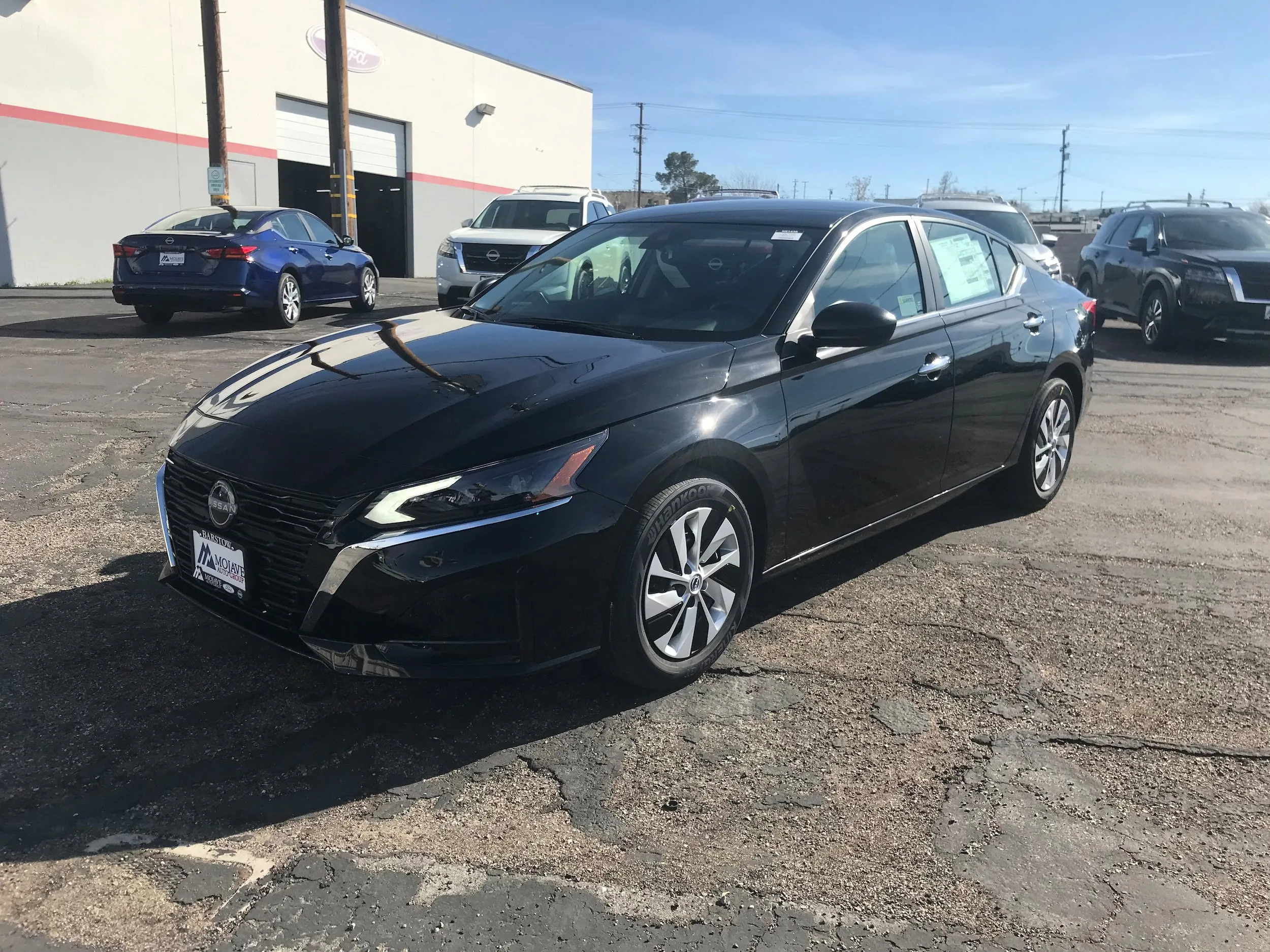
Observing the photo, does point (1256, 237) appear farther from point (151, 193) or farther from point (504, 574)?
point (151, 193)

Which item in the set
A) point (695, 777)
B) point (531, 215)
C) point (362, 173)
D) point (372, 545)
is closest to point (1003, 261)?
point (695, 777)

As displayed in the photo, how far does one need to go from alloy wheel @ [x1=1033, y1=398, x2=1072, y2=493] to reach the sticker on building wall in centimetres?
2413

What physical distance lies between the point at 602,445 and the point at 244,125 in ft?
77.5

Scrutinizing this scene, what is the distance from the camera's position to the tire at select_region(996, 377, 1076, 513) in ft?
18.1

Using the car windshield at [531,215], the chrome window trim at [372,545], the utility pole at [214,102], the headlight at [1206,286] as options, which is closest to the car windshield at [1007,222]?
the headlight at [1206,286]

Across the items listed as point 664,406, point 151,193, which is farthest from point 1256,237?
point 151,193

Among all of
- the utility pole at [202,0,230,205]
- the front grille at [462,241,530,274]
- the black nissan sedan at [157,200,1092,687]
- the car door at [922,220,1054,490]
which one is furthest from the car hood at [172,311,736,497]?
the utility pole at [202,0,230,205]

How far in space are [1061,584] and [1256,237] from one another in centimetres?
1123

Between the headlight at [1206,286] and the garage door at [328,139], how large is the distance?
1760 centimetres

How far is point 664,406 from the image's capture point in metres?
3.35

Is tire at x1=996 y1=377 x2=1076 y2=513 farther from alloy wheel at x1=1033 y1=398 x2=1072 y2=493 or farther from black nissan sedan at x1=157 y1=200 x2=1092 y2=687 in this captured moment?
black nissan sedan at x1=157 y1=200 x2=1092 y2=687

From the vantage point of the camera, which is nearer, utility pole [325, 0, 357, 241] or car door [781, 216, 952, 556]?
car door [781, 216, 952, 556]

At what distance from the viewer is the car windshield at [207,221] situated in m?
12.7

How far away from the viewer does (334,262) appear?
14.3 metres
